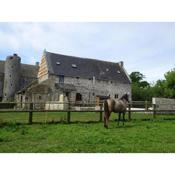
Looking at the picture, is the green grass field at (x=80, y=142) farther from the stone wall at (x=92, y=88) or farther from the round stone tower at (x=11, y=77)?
the round stone tower at (x=11, y=77)

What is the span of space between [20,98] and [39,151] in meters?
32.0

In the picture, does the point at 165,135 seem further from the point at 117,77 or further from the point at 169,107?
the point at 117,77

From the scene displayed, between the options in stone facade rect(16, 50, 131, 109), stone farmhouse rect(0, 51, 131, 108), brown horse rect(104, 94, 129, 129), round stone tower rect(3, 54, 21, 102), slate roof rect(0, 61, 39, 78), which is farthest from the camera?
slate roof rect(0, 61, 39, 78)

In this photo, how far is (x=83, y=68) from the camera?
1554 inches

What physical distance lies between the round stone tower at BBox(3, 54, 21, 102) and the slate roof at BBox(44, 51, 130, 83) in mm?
10744

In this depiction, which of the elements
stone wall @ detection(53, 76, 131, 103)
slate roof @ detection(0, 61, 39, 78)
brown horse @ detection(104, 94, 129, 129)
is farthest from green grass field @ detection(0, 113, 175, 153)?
slate roof @ detection(0, 61, 39, 78)

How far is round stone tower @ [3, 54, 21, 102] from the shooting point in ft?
154

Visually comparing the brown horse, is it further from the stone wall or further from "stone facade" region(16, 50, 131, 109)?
the stone wall

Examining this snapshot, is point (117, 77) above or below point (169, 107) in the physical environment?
above

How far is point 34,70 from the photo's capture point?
5372cm

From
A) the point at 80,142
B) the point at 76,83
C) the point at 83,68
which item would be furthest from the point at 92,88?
the point at 80,142

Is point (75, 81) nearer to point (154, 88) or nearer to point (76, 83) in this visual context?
point (76, 83)
